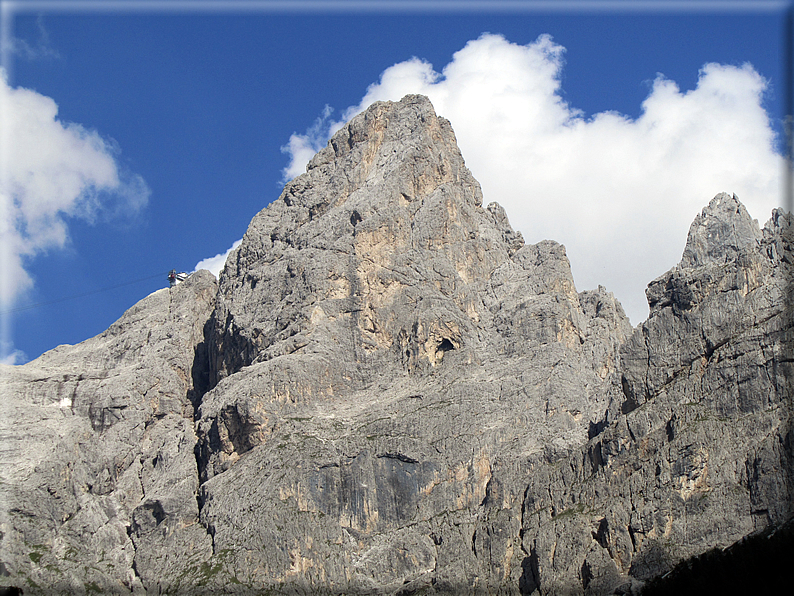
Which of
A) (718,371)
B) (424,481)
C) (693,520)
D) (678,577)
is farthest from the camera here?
(424,481)

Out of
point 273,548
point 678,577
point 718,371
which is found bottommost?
point 678,577

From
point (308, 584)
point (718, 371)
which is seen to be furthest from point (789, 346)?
point (308, 584)

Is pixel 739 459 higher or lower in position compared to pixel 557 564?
higher

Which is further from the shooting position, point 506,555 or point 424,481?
point 424,481

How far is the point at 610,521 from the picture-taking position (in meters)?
172

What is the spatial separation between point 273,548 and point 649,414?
6777 centimetres

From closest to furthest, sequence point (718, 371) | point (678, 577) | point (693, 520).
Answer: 1. point (678, 577)
2. point (693, 520)
3. point (718, 371)

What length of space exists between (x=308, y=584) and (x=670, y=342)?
2927 inches

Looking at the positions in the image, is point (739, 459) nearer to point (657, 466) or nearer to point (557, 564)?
point (657, 466)

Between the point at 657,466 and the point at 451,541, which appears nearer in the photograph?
the point at 657,466

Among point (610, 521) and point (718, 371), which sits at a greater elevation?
point (718, 371)

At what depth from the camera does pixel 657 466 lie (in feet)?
572

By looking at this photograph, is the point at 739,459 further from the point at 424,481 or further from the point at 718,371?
the point at 424,481

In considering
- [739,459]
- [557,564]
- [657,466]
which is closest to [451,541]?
[557,564]
